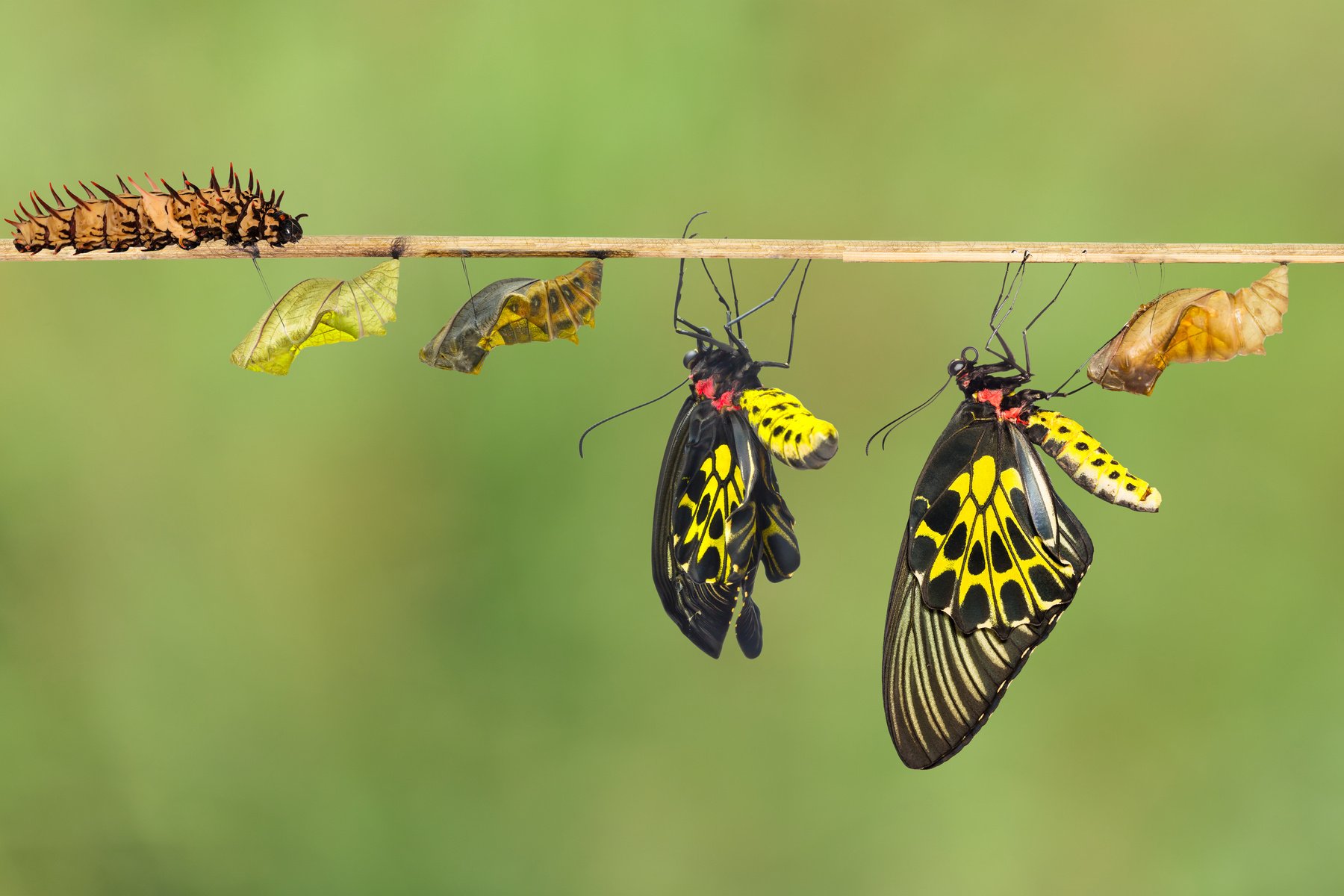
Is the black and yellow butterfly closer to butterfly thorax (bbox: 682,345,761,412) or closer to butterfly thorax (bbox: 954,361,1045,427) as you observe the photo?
butterfly thorax (bbox: 682,345,761,412)

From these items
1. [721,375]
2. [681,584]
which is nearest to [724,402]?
[721,375]

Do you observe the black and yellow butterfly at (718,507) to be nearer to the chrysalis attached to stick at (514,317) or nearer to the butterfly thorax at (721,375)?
the butterfly thorax at (721,375)

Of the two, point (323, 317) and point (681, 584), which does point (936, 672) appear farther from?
point (323, 317)

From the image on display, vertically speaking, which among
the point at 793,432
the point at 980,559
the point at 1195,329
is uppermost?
the point at 1195,329

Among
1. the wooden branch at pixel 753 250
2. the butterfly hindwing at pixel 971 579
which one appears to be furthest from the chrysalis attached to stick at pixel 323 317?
the butterfly hindwing at pixel 971 579

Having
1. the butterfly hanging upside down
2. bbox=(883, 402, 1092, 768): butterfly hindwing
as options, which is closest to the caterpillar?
the butterfly hanging upside down
